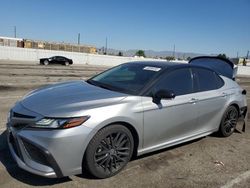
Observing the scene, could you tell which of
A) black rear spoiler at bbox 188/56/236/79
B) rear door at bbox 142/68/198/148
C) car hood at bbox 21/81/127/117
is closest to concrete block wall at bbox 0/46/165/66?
black rear spoiler at bbox 188/56/236/79

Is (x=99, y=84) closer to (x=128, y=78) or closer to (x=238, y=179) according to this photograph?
(x=128, y=78)

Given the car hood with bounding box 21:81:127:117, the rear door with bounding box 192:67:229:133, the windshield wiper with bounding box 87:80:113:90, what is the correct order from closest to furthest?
the car hood with bounding box 21:81:127:117
the windshield wiper with bounding box 87:80:113:90
the rear door with bounding box 192:67:229:133

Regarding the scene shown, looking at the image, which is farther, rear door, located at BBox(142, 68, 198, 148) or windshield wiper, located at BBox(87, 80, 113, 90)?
windshield wiper, located at BBox(87, 80, 113, 90)

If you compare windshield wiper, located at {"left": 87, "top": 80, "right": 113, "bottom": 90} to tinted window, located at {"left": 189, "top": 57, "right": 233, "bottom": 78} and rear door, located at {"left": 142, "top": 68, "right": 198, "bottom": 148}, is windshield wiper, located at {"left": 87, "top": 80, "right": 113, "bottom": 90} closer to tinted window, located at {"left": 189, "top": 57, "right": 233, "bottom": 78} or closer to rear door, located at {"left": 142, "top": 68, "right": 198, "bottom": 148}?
rear door, located at {"left": 142, "top": 68, "right": 198, "bottom": 148}

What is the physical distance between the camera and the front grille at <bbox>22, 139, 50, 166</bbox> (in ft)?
11.5

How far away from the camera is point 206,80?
18.5 ft

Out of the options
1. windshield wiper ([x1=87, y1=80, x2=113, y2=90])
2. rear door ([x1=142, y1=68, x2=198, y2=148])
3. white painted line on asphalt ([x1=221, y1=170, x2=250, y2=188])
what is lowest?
white painted line on asphalt ([x1=221, y1=170, x2=250, y2=188])

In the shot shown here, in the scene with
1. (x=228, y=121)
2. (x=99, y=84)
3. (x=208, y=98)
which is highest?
(x=99, y=84)

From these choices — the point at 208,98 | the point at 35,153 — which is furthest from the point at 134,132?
the point at 208,98

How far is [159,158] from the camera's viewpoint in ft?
15.8

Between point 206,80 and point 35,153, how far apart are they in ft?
11.2

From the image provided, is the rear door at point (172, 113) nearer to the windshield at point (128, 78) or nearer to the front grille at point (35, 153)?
the windshield at point (128, 78)

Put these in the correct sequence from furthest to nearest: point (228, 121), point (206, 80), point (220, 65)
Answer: point (220, 65) < point (228, 121) < point (206, 80)

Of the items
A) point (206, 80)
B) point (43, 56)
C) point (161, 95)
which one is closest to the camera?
point (161, 95)
